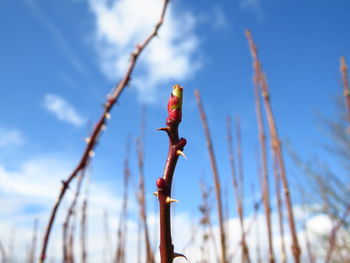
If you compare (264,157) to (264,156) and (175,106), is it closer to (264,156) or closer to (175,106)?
(264,156)

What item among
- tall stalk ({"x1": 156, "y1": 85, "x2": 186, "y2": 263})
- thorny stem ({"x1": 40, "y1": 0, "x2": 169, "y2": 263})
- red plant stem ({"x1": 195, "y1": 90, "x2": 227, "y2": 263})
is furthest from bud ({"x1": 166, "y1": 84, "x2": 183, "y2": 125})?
red plant stem ({"x1": 195, "y1": 90, "x2": 227, "y2": 263})

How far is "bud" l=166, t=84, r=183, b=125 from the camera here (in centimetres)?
27

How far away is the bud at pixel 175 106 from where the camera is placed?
27cm

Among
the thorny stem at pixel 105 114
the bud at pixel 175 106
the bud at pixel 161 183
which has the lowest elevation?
the bud at pixel 161 183

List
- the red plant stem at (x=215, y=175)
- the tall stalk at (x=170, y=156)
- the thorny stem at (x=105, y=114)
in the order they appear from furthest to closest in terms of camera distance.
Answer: the red plant stem at (x=215, y=175), the thorny stem at (x=105, y=114), the tall stalk at (x=170, y=156)

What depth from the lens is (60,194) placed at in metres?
0.66

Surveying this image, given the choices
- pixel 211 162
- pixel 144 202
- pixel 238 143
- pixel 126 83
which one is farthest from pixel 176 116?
pixel 238 143

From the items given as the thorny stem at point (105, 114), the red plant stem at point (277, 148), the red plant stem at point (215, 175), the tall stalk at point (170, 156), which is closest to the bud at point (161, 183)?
the tall stalk at point (170, 156)

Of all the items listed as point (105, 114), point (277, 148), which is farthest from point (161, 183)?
point (277, 148)

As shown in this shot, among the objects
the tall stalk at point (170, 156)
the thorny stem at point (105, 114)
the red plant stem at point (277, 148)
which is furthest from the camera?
the red plant stem at point (277, 148)

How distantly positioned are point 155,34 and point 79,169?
1.03 ft

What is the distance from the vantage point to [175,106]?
0.28m

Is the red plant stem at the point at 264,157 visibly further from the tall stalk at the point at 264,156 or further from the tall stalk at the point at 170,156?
the tall stalk at the point at 170,156

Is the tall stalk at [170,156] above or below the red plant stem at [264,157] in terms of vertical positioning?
below
